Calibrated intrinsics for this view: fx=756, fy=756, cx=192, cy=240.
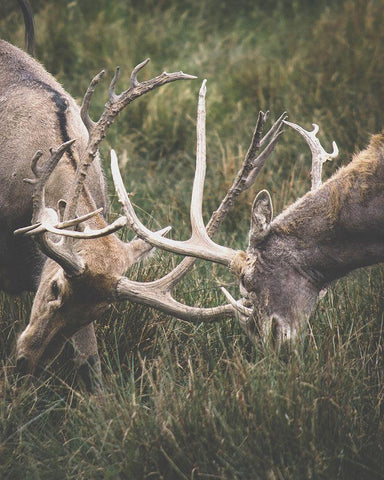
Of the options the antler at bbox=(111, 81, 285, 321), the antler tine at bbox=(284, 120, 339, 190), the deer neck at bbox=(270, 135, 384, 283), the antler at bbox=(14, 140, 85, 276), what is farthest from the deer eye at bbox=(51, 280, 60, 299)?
the antler tine at bbox=(284, 120, 339, 190)

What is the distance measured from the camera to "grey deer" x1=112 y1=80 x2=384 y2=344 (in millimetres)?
3865

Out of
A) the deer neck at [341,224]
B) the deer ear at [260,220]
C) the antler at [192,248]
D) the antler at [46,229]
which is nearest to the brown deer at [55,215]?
the antler at [46,229]

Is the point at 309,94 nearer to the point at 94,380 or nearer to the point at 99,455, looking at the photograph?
the point at 94,380

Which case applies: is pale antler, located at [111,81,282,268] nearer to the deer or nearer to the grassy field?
the deer

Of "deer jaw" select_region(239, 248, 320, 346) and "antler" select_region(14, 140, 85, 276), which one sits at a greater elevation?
"antler" select_region(14, 140, 85, 276)

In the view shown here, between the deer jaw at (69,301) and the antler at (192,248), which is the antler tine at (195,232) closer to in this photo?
the antler at (192,248)

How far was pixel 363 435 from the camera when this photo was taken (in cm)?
328

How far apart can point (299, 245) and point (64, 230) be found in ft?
4.04

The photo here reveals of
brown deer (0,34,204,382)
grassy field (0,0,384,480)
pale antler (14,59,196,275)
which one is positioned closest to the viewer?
grassy field (0,0,384,480)

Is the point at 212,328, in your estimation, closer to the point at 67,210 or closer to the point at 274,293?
the point at 274,293

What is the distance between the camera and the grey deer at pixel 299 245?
3865 millimetres

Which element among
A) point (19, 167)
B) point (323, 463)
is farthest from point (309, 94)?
point (323, 463)

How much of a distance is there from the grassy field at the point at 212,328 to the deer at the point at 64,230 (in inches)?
7.9

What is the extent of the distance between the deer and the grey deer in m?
0.16
